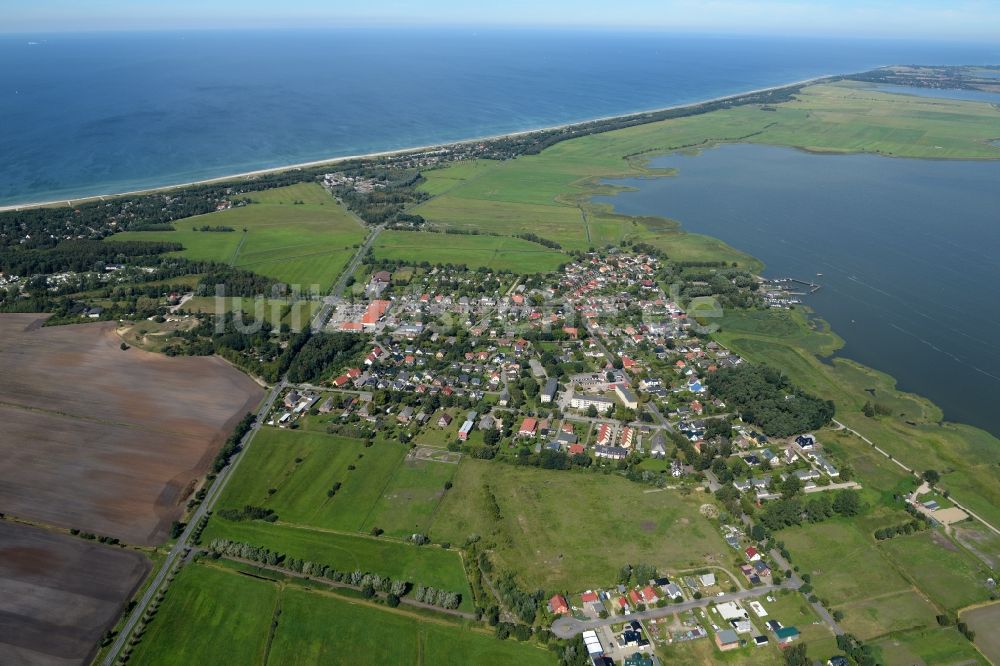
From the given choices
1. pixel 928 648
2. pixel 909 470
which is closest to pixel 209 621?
pixel 928 648

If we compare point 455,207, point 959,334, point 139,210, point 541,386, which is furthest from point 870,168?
point 139,210

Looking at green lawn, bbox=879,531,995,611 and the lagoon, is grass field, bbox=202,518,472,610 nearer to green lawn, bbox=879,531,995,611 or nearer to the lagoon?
green lawn, bbox=879,531,995,611

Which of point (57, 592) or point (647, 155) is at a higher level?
point (647, 155)

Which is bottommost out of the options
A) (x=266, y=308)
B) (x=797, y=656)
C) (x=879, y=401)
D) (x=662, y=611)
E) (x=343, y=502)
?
(x=343, y=502)

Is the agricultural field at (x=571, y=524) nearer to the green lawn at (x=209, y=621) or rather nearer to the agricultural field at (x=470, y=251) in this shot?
the green lawn at (x=209, y=621)

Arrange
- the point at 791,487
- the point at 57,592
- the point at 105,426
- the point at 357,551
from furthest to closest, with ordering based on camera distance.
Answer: the point at 105,426, the point at 791,487, the point at 357,551, the point at 57,592

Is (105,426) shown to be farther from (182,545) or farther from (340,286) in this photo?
(340,286)
